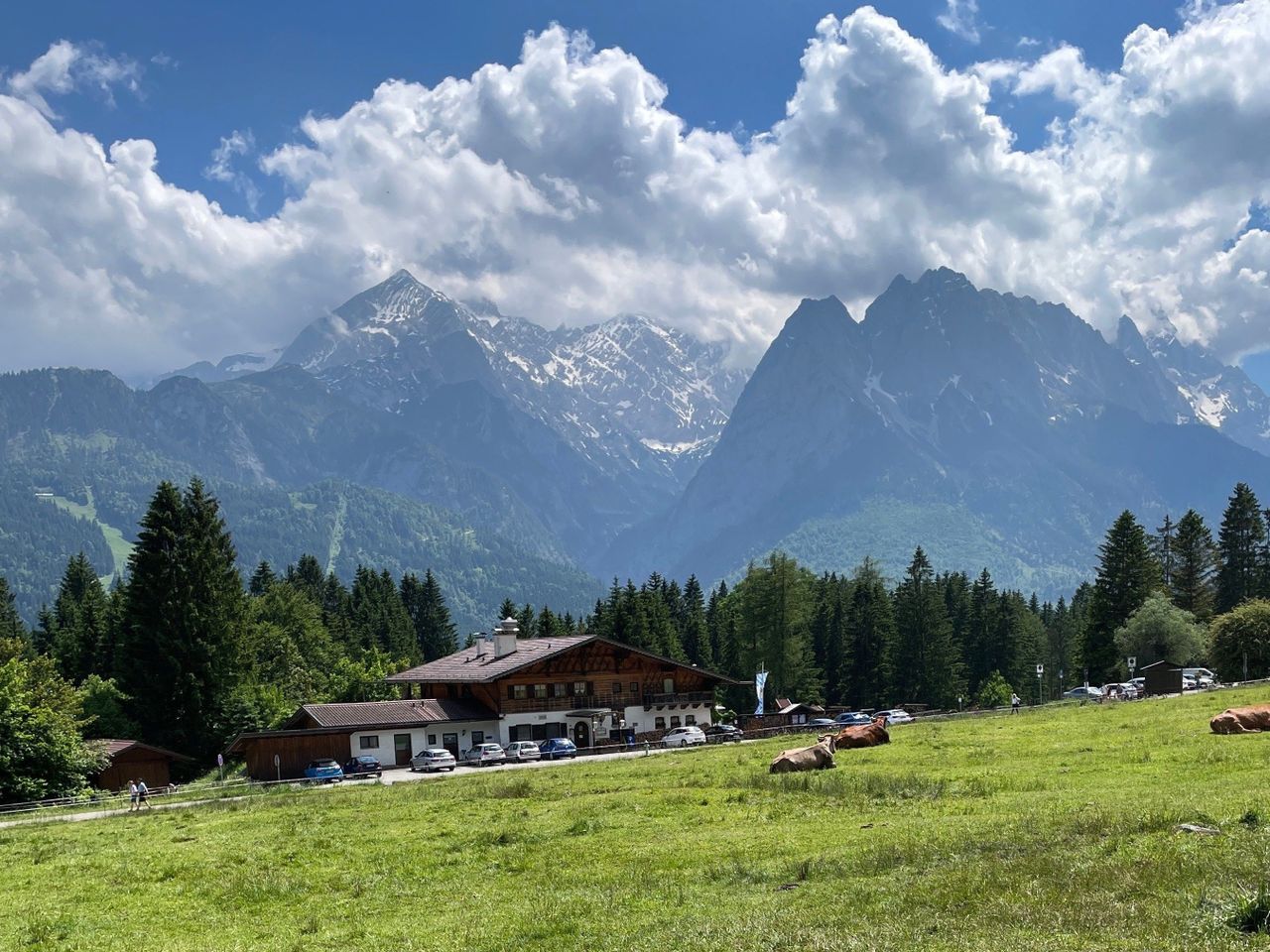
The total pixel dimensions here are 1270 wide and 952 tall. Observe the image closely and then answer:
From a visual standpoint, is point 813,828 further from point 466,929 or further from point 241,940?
point 241,940

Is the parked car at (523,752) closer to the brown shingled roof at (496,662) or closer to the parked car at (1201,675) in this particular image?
the brown shingled roof at (496,662)

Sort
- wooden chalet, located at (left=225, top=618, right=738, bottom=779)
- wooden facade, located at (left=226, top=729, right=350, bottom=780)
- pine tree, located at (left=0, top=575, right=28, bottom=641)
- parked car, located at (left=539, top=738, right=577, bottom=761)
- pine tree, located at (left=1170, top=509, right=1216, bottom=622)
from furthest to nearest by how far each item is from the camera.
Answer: pine tree, located at (left=0, top=575, right=28, bottom=641)
pine tree, located at (left=1170, top=509, right=1216, bottom=622)
wooden chalet, located at (left=225, top=618, right=738, bottom=779)
parked car, located at (left=539, top=738, right=577, bottom=761)
wooden facade, located at (left=226, top=729, right=350, bottom=780)

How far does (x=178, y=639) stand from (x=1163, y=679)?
71364mm

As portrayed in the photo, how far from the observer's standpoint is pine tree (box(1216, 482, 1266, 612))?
407ft

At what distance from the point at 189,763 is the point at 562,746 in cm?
2550

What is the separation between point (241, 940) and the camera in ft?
65.6

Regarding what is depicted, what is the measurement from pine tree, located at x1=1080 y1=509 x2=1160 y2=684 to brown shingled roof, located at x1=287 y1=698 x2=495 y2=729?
215 feet

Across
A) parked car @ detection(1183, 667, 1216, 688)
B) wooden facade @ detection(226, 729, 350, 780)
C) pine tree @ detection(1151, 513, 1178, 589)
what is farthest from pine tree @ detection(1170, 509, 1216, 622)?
wooden facade @ detection(226, 729, 350, 780)

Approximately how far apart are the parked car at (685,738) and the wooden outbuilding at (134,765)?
109 ft

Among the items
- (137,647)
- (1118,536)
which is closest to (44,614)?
(137,647)

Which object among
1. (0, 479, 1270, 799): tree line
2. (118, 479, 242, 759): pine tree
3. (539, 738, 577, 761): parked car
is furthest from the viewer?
(0, 479, 1270, 799): tree line

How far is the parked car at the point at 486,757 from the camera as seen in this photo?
237ft

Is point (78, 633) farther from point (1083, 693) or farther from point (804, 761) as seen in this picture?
point (1083, 693)

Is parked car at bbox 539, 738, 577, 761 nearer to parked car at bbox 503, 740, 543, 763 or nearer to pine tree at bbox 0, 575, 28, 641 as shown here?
parked car at bbox 503, 740, 543, 763
